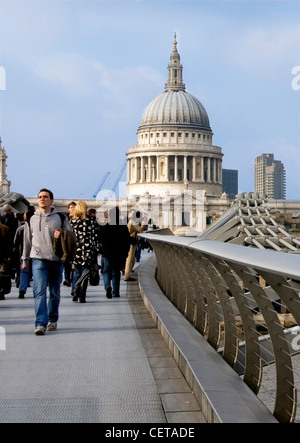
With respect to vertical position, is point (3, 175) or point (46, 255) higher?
point (3, 175)

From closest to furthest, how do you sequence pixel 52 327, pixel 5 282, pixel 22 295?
pixel 52 327
pixel 5 282
pixel 22 295

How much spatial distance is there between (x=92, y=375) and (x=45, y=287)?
9.83 ft

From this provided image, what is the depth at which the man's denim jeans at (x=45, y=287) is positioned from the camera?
9711 millimetres

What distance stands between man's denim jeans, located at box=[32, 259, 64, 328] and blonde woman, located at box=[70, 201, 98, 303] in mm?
3370

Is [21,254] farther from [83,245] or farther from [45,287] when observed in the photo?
[45,287]

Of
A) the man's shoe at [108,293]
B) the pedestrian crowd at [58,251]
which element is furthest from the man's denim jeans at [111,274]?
the man's shoe at [108,293]

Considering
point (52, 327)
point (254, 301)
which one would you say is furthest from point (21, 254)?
point (254, 301)

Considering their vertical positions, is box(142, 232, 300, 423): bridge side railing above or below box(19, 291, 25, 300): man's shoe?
above

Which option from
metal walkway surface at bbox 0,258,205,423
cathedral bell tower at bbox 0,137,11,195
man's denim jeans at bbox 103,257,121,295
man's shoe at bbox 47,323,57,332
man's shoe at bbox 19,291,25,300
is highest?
cathedral bell tower at bbox 0,137,11,195

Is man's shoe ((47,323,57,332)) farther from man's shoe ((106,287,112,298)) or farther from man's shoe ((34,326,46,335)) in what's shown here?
man's shoe ((106,287,112,298))

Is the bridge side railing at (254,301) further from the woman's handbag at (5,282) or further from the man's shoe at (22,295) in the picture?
the man's shoe at (22,295)

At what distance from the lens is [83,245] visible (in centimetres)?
1400

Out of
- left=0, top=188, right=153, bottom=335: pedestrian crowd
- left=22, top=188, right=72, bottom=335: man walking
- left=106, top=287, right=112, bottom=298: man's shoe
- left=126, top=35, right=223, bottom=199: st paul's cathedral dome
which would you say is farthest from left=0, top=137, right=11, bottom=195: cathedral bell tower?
left=22, top=188, right=72, bottom=335: man walking

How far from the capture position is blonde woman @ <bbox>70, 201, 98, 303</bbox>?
13.8 meters
